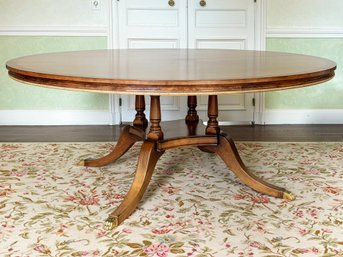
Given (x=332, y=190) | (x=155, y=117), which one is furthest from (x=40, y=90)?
(x=332, y=190)

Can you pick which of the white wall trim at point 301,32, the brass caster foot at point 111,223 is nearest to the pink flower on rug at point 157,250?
the brass caster foot at point 111,223

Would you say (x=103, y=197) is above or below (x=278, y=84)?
below

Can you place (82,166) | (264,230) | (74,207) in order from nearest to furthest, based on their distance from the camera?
1. (264,230)
2. (74,207)
3. (82,166)

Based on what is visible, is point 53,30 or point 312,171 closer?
point 312,171

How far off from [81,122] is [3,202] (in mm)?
1843

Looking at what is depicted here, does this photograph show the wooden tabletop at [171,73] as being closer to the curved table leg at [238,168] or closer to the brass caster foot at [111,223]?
the curved table leg at [238,168]

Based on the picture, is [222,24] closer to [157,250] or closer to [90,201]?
[90,201]

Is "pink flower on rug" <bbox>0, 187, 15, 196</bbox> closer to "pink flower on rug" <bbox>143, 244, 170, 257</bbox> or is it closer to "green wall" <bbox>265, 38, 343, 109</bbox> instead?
"pink flower on rug" <bbox>143, 244, 170, 257</bbox>

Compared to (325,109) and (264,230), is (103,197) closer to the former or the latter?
(264,230)

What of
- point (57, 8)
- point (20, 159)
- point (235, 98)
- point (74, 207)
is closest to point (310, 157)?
point (235, 98)

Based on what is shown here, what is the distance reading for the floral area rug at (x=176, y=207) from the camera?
1855 millimetres

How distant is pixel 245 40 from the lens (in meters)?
4.01

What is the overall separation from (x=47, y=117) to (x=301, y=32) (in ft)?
7.13

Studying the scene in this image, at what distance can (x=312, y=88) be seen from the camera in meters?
4.06
